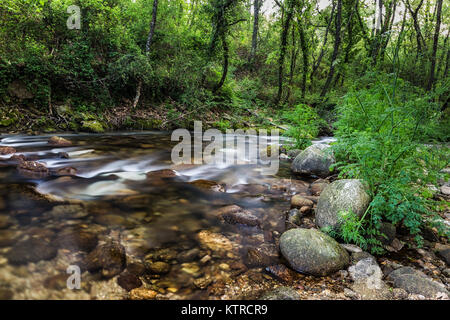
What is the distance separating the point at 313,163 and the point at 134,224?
13.9 ft

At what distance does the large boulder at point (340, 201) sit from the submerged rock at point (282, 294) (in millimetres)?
1192

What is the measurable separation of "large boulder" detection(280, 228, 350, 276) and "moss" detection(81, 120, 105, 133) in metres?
8.03

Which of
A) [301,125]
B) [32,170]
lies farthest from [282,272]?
[301,125]

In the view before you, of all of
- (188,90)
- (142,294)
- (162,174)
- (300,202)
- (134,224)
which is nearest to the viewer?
(142,294)

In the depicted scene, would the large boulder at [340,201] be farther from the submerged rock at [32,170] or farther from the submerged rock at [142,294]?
the submerged rock at [32,170]

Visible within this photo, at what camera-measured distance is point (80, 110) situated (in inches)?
342

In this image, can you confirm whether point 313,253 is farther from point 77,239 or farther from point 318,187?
point 77,239

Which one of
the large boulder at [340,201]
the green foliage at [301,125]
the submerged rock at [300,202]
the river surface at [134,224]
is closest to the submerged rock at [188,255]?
the river surface at [134,224]

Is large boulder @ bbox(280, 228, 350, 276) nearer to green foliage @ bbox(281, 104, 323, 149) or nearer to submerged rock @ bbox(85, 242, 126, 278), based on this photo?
submerged rock @ bbox(85, 242, 126, 278)

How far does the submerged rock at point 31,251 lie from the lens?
231 centimetres

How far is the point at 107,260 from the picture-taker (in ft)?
7.96
